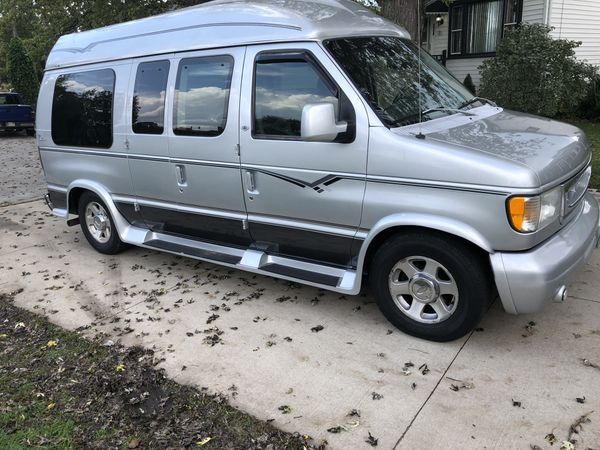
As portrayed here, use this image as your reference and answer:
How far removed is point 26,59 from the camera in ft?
81.7

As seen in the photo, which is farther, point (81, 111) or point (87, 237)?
point (87, 237)

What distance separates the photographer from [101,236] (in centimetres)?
613

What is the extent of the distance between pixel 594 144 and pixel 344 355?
8.85 meters

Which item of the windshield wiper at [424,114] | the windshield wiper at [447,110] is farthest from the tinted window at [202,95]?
the windshield wiper at [447,110]

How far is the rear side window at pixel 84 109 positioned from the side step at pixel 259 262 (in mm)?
1215

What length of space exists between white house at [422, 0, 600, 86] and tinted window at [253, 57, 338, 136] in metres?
12.4

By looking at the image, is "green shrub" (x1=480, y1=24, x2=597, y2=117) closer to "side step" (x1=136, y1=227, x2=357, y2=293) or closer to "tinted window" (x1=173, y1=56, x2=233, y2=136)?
"tinted window" (x1=173, y1=56, x2=233, y2=136)

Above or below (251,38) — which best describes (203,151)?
below

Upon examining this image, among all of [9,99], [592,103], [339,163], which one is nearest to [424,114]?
[339,163]

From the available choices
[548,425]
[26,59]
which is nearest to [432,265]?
[548,425]

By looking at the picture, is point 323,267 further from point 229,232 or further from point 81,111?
point 81,111

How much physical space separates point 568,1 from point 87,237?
13.9 metres

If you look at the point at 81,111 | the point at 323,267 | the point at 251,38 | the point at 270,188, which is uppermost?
the point at 251,38

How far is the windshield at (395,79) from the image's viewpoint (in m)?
3.75
